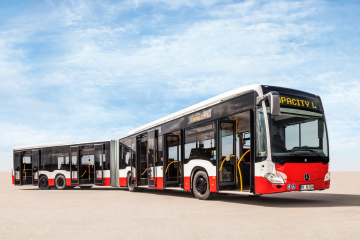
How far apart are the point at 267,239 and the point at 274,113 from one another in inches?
160

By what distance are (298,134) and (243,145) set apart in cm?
182

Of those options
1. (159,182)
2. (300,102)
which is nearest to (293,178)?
(300,102)

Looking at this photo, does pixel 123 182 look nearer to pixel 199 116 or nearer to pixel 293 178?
pixel 199 116

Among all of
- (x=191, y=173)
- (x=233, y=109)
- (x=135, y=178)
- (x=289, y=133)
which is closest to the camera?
(x=289, y=133)

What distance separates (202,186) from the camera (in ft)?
40.2

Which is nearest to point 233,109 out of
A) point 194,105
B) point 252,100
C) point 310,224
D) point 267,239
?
point 252,100

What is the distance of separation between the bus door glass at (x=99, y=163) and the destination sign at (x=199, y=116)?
9.95 m

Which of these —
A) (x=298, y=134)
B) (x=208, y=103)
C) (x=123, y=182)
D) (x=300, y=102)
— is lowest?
(x=123, y=182)

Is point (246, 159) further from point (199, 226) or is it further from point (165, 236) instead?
point (165, 236)

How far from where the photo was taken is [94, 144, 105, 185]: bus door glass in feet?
70.0

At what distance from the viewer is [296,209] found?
914cm

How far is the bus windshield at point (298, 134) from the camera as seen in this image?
9.59m

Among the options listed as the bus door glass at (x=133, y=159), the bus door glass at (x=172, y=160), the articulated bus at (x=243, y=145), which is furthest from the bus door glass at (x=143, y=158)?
the bus door glass at (x=172, y=160)

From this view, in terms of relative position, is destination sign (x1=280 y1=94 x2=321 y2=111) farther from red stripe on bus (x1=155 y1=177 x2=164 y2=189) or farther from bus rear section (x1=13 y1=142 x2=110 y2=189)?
bus rear section (x1=13 y1=142 x2=110 y2=189)
